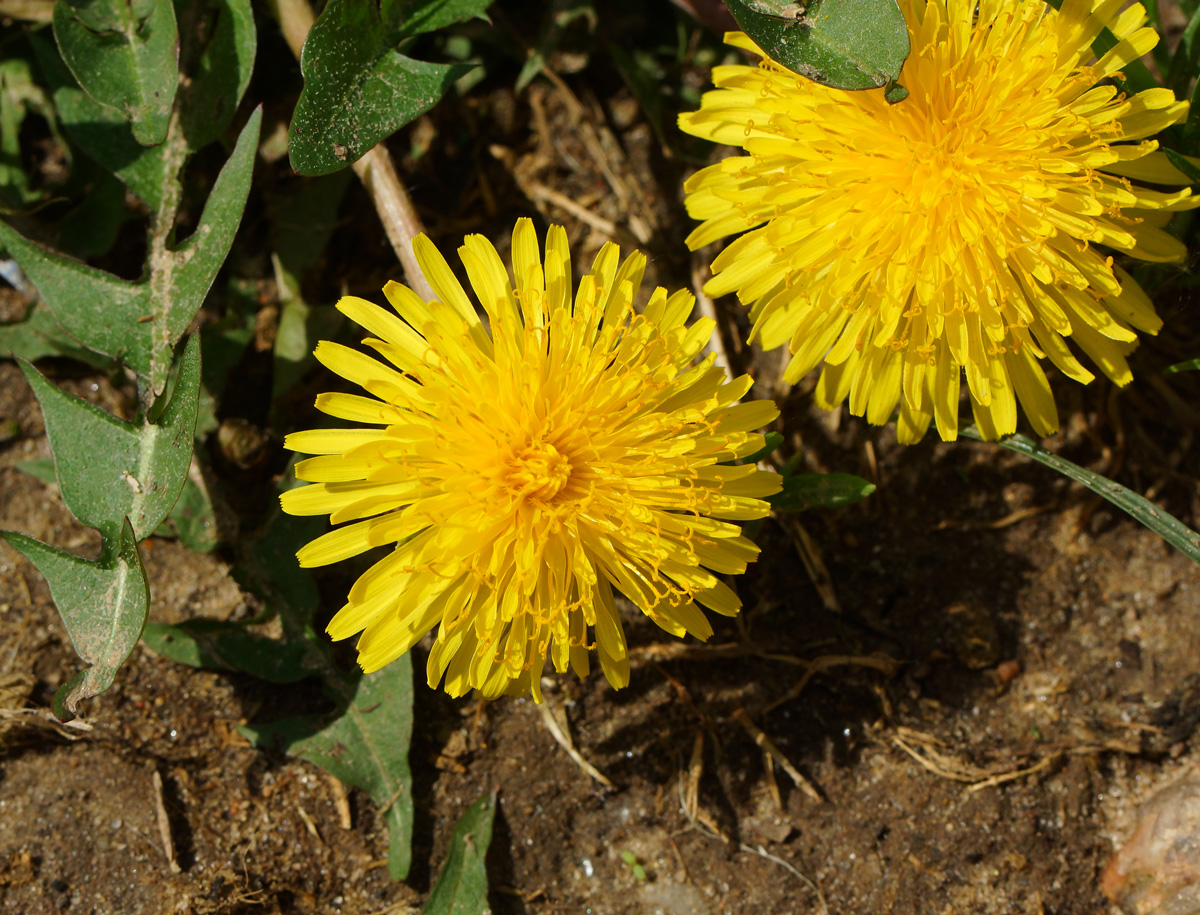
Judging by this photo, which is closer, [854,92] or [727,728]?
[854,92]

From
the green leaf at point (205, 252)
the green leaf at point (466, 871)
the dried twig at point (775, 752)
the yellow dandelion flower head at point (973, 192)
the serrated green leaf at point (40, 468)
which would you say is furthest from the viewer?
the serrated green leaf at point (40, 468)

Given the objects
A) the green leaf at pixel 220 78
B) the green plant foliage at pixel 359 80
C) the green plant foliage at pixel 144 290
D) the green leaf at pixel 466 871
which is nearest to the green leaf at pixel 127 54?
the green leaf at pixel 220 78

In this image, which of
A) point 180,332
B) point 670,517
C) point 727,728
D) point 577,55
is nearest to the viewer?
point 670,517

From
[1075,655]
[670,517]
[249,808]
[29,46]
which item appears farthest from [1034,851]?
[29,46]

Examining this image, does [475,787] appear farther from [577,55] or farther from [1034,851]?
[577,55]

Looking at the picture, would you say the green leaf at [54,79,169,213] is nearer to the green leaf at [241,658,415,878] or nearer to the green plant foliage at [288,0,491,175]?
the green plant foliage at [288,0,491,175]

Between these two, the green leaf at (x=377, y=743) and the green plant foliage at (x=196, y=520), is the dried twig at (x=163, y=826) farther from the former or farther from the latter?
the green plant foliage at (x=196, y=520)

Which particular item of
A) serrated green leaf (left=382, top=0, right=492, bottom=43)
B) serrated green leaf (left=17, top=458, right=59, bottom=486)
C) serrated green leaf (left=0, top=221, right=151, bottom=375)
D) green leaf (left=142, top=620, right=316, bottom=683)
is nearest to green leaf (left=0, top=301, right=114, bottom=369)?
serrated green leaf (left=17, top=458, right=59, bottom=486)
